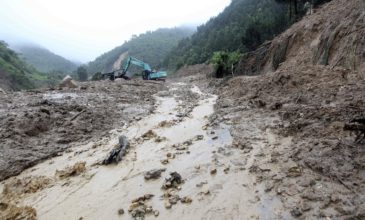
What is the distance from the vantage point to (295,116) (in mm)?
9555

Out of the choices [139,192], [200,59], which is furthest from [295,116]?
[200,59]

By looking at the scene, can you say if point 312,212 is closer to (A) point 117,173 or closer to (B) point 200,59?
(A) point 117,173

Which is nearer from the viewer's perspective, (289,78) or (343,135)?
(343,135)

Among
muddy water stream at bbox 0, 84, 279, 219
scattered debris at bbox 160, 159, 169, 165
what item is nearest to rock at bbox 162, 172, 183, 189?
muddy water stream at bbox 0, 84, 279, 219

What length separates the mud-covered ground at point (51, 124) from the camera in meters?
9.28

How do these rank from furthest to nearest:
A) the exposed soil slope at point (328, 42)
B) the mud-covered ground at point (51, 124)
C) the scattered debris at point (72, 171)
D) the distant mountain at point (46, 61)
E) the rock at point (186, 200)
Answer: the distant mountain at point (46, 61)
the exposed soil slope at point (328, 42)
the mud-covered ground at point (51, 124)
the scattered debris at point (72, 171)
the rock at point (186, 200)

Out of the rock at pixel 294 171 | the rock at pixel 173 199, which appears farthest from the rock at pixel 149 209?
the rock at pixel 294 171

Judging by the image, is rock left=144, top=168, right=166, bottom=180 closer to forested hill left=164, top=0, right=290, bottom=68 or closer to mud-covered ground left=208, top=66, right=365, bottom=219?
mud-covered ground left=208, top=66, right=365, bottom=219

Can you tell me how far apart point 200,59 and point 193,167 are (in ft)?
186

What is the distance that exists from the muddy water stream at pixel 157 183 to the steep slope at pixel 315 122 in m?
0.47

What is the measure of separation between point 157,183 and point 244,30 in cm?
5244

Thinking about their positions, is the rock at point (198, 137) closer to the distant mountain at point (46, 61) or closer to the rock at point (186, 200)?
the rock at point (186, 200)

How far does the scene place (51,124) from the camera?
38.6 ft

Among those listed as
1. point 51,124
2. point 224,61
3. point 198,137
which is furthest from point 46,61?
point 198,137
